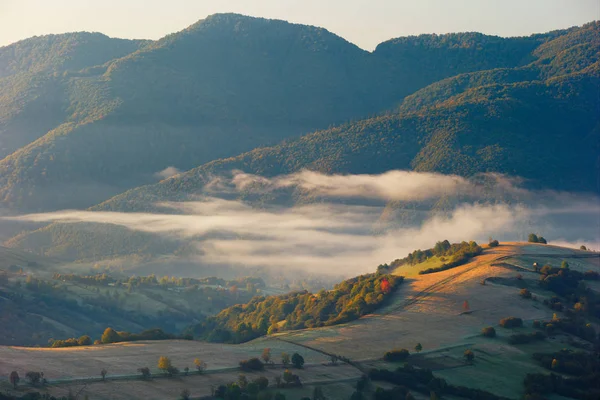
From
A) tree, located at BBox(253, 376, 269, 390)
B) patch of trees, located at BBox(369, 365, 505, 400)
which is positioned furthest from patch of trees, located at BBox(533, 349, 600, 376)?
tree, located at BBox(253, 376, 269, 390)

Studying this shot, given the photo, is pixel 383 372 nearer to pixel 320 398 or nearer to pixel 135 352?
pixel 320 398

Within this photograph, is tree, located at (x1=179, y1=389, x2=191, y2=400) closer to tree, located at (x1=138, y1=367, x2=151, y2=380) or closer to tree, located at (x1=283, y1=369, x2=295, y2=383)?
tree, located at (x1=138, y1=367, x2=151, y2=380)

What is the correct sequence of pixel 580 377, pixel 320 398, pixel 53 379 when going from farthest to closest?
pixel 580 377 < pixel 320 398 < pixel 53 379

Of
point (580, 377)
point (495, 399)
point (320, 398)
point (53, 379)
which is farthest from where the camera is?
point (580, 377)

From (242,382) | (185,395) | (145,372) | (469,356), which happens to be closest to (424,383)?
(469,356)

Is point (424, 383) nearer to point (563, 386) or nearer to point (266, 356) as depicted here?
point (563, 386)

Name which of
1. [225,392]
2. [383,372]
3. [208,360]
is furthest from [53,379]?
[383,372]
